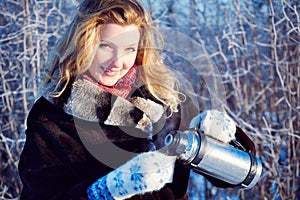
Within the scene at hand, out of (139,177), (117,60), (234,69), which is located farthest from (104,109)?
(234,69)

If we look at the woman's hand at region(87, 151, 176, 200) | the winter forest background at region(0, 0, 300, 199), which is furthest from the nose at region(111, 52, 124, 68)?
the winter forest background at region(0, 0, 300, 199)

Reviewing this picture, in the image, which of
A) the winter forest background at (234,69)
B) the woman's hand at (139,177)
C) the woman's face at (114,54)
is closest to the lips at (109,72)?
the woman's face at (114,54)

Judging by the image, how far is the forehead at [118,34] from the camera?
3.90ft

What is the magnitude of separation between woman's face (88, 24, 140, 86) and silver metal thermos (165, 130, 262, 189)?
27 centimetres

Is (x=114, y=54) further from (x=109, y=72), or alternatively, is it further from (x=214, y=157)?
(x=214, y=157)

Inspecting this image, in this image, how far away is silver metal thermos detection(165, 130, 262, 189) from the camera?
39.9 inches

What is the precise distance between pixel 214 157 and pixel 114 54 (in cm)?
35

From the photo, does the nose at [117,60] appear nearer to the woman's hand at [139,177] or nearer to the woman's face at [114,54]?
the woman's face at [114,54]

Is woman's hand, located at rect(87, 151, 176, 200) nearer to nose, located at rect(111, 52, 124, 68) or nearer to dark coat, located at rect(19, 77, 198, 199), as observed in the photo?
dark coat, located at rect(19, 77, 198, 199)

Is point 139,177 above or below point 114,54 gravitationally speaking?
below

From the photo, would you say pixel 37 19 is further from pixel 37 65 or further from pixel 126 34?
pixel 126 34

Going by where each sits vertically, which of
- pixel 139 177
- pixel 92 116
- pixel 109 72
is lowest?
pixel 139 177

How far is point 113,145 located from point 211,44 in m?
2.40

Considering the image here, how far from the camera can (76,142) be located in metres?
1.22
